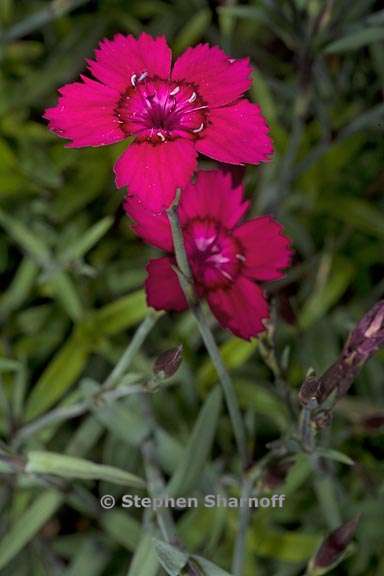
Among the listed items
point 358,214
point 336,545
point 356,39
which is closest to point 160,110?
point 336,545

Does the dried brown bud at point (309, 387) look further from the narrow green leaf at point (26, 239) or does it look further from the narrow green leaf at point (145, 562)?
the narrow green leaf at point (26, 239)

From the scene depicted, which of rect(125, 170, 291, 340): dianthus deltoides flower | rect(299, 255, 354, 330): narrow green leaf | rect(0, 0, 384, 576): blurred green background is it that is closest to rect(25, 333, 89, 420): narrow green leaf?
rect(0, 0, 384, 576): blurred green background

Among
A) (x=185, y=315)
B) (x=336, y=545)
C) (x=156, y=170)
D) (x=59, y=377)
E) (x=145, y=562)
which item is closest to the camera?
(x=156, y=170)

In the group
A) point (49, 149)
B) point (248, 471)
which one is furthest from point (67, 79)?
point (248, 471)

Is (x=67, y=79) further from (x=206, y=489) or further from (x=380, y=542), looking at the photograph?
(x=380, y=542)

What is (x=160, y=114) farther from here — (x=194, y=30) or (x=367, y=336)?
(x=194, y=30)

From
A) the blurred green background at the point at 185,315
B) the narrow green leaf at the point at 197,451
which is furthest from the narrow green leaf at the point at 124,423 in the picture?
the narrow green leaf at the point at 197,451
